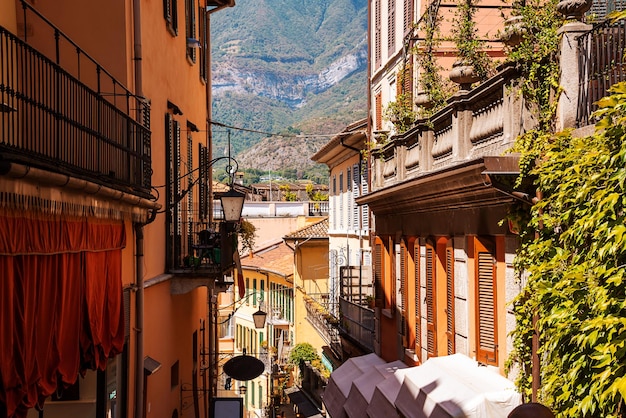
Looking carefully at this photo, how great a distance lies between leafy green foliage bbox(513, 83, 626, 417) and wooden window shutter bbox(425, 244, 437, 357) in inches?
208

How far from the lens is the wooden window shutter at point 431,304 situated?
601 inches

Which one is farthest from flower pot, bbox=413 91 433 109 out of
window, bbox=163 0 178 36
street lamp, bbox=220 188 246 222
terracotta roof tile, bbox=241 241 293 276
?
terracotta roof tile, bbox=241 241 293 276

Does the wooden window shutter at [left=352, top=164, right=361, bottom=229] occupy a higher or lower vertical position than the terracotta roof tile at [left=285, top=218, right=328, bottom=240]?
higher

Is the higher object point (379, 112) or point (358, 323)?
point (379, 112)

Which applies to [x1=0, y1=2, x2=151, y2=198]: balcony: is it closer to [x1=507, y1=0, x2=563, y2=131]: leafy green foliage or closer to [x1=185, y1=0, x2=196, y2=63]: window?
[x1=507, y1=0, x2=563, y2=131]: leafy green foliage

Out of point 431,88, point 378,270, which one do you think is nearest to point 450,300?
point 431,88

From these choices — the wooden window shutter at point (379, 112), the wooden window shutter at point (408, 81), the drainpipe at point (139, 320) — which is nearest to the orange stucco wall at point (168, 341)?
the drainpipe at point (139, 320)

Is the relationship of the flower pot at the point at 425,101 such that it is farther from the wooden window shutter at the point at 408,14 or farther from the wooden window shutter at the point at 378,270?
the wooden window shutter at the point at 408,14

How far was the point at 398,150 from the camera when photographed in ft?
59.0

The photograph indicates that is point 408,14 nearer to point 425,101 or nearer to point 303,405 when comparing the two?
point 425,101

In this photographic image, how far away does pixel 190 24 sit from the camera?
2033cm

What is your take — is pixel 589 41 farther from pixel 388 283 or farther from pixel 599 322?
pixel 388 283

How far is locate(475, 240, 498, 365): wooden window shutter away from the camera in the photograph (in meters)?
12.0

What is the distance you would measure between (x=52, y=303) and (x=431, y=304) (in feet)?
29.2
